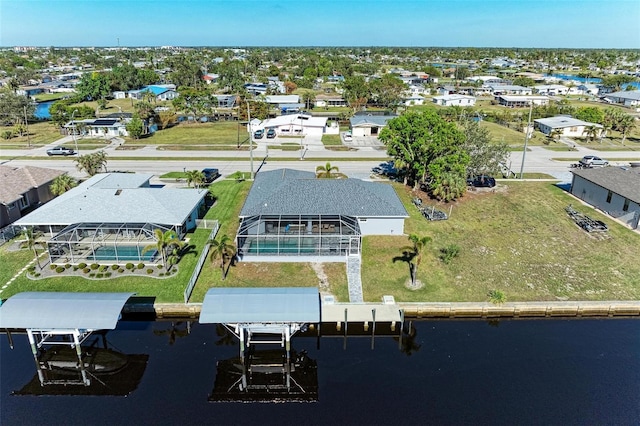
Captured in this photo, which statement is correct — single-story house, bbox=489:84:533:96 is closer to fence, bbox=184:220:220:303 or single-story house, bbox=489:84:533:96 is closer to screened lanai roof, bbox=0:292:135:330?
fence, bbox=184:220:220:303

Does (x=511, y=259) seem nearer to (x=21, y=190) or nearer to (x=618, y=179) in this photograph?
(x=618, y=179)

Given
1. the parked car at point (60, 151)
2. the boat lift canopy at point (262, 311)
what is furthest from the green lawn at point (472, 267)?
the parked car at point (60, 151)

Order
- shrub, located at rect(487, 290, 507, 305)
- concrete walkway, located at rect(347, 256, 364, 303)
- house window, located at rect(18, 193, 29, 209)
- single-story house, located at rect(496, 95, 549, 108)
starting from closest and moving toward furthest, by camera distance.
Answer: shrub, located at rect(487, 290, 507, 305)
concrete walkway, located at rect(347, 256, 364, 303)
house window, located at rect(18, 193, 29, 209)
single-story house, located at rect(496, 95, 549, 108)

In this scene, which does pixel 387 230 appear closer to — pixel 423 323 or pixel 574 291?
pixel 423 323

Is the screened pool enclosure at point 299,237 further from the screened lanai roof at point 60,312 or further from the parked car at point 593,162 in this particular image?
the parked car at point 593,162

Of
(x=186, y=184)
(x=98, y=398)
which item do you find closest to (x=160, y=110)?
(x=186, y=184)

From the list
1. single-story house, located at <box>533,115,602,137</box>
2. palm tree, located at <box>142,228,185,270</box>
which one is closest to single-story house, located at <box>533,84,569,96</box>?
single-story house, located at <box>533,115,602,137</box>
